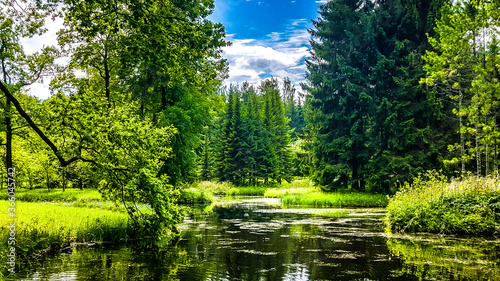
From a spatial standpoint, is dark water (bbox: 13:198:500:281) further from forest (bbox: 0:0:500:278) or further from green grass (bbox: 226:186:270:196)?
green grass (bbox: 226:186:270:196)

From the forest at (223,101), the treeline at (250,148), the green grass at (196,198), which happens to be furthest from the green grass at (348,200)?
the treeline at (250,148)

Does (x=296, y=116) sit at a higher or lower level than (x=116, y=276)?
higher

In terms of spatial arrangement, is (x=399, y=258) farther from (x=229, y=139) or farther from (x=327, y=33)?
(x=229, y=139)

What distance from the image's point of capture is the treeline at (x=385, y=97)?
2572cm

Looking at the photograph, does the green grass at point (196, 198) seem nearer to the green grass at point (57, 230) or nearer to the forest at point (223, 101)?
the forest at point (223, 101)

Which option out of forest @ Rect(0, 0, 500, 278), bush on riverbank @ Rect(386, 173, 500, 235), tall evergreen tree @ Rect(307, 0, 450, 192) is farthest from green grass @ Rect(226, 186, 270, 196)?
bush on riverbank @ Rect(386, 173, 500, 235)

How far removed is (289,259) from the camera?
31.1 ft

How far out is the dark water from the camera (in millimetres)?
7703

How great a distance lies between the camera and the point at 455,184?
14141 mm

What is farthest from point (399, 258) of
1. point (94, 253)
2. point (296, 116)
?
point (296, 116)

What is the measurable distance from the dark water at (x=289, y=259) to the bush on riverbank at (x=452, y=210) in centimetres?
89

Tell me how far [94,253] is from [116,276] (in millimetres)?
2968

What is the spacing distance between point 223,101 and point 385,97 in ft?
43.2

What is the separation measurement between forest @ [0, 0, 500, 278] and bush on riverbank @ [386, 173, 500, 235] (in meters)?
0.13
